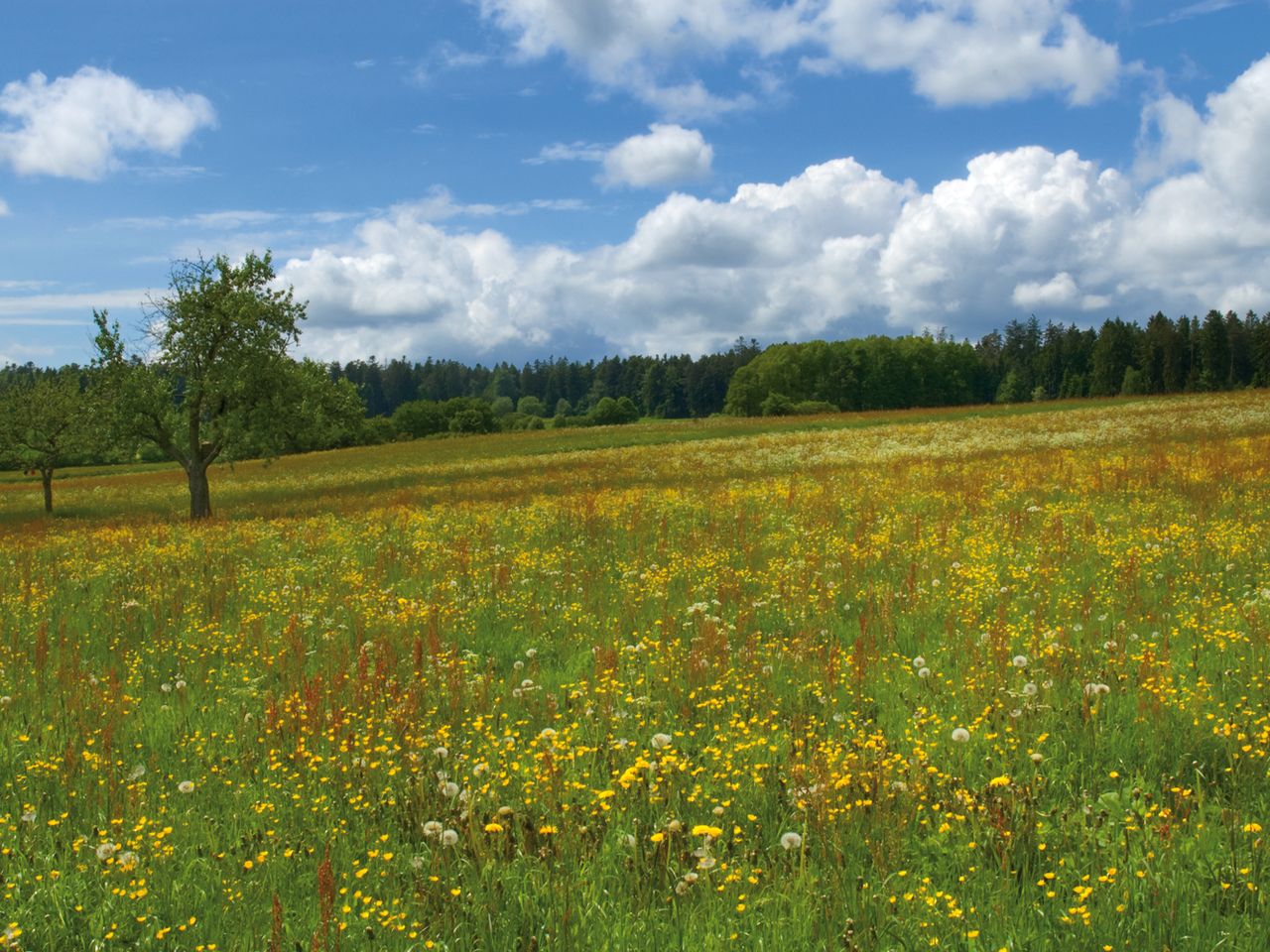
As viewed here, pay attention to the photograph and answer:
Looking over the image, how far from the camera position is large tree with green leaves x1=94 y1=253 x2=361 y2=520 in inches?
1049

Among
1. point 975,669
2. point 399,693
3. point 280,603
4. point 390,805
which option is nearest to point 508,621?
point 399,693

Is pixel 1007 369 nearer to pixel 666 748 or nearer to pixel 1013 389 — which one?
pixel 1013 389

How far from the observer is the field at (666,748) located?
12.0 feet

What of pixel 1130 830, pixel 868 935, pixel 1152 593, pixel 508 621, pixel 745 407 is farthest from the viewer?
pixel 745 407

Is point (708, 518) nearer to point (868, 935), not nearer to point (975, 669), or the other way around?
point (975, 669)

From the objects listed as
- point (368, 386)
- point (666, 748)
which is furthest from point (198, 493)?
point (368, 386)

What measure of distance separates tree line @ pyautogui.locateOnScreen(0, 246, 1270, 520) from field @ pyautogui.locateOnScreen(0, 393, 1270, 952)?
17.6 m

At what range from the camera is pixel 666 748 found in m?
5.18

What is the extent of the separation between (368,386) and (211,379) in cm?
14343

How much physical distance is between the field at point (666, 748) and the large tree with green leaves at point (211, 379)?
17034mm

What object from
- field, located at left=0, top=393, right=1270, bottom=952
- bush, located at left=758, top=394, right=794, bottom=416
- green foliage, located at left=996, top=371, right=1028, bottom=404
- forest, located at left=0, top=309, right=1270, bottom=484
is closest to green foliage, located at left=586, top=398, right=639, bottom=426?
forest, located at left=0, top=309, right=1270, bottom=484

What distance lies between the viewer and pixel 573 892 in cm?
378

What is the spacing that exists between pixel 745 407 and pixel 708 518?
426 feet

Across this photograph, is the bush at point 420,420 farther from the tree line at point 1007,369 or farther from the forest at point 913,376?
the tree line at point 1007,369
